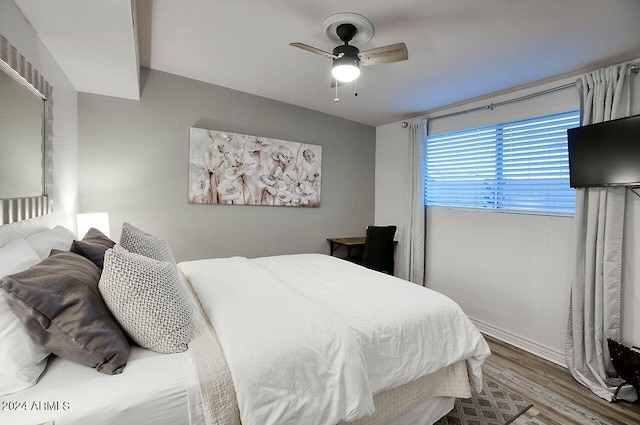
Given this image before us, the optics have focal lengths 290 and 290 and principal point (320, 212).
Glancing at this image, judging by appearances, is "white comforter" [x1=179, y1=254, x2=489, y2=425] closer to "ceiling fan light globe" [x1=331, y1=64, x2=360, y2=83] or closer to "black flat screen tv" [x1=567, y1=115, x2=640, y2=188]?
"ceiling fan light globe" [x1=331, y1=64, x2=360, y2=83]

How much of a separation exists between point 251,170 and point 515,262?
293cm

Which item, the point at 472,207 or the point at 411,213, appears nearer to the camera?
the point at 472,207

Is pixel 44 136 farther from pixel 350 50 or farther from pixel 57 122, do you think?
pixel 350 50

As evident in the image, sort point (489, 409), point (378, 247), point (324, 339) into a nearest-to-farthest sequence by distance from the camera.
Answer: point (324, 339)
point (489, 409)
point (378, 247)

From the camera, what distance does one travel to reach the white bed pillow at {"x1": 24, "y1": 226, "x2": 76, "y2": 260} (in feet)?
4.50

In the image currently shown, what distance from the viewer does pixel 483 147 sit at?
3162 millimetres

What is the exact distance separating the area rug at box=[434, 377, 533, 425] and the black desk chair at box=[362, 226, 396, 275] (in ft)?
5.41

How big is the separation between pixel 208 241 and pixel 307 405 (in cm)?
243

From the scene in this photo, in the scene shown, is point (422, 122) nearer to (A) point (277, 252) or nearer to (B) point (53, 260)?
(A) point (277, 252)

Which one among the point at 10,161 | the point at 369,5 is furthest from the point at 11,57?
the point at 369,5

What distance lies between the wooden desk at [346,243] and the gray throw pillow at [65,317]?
2965 millimetres

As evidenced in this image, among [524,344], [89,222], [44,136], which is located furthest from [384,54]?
[524,344]

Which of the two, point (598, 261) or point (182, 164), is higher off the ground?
point (182, 164)

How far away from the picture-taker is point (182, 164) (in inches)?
119
